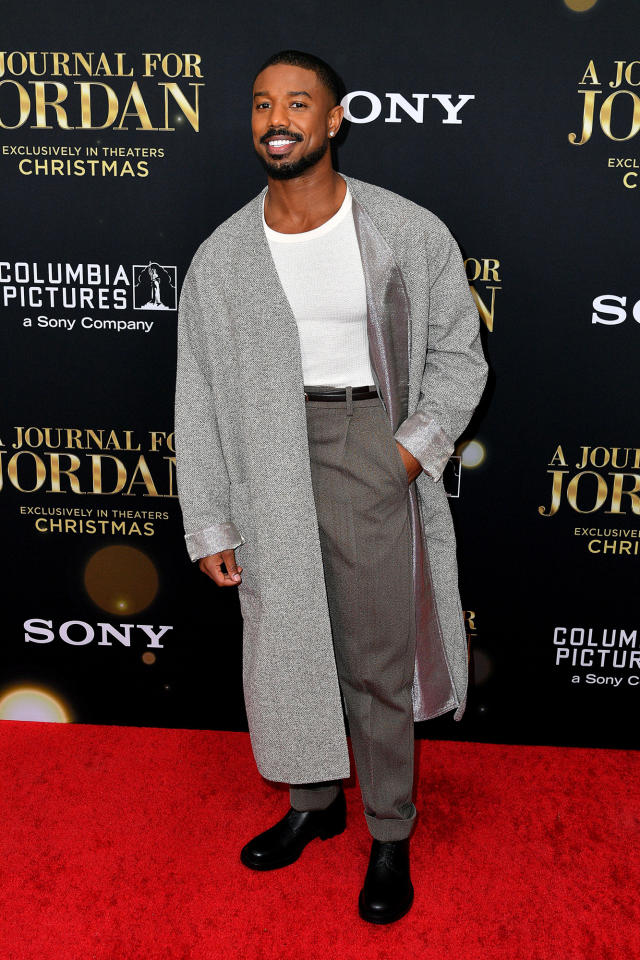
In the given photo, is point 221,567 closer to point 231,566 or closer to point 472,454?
point 231,566

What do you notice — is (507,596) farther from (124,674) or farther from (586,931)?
(124,674)

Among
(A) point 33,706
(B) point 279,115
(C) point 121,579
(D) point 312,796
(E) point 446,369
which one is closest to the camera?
(B) point 279,115

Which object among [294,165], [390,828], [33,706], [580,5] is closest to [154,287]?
[294,165]

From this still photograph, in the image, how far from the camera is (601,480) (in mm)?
2311

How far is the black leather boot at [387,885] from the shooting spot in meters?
1.93

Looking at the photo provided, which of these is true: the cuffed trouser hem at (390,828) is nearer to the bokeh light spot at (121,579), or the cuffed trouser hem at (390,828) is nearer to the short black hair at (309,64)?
the bokeh light spot at (121,579)

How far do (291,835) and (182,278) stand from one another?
138 cm

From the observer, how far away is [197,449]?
1.91 meters

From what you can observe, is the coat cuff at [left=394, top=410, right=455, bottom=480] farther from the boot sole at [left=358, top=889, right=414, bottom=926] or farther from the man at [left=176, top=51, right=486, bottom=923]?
the boot sole at [left=358, top=889, right=414, bottom=926]

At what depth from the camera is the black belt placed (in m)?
1.83

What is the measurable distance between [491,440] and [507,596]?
0.44m

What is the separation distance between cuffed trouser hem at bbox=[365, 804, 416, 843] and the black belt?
0.95m

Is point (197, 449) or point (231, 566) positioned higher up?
point (197, 449)

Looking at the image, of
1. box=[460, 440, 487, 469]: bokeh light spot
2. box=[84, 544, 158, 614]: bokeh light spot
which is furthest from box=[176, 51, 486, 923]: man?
box=[84, 544, 158, 614]: bokeh light spot
